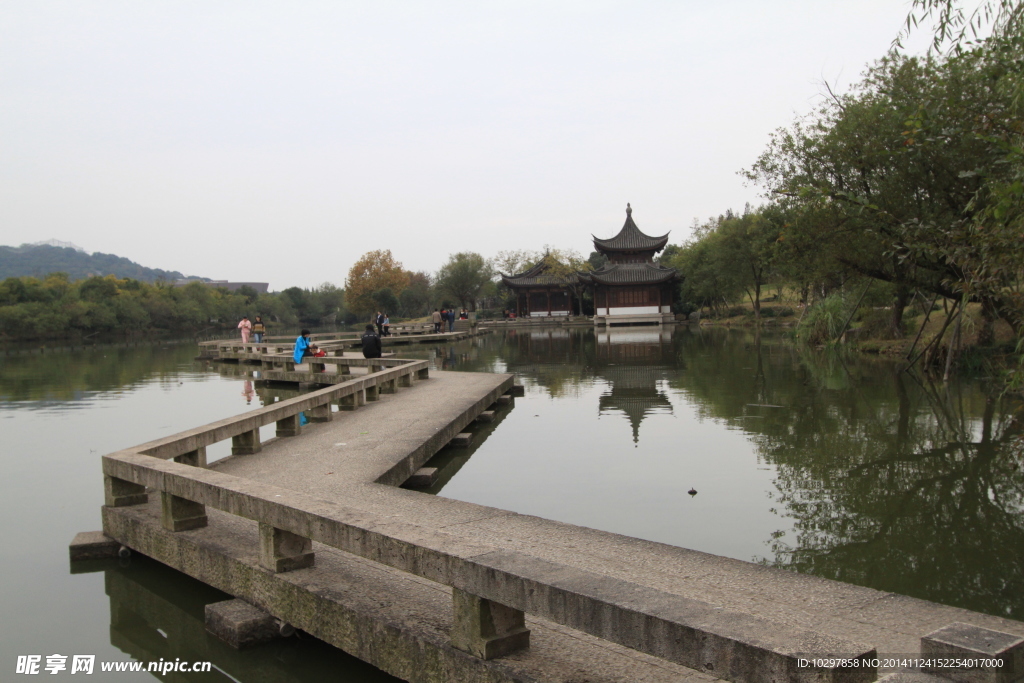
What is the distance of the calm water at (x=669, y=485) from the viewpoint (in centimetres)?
470

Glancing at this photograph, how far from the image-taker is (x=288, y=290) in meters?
100

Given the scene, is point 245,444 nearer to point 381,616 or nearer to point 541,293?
point 381,616

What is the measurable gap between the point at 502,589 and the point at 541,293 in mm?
56185

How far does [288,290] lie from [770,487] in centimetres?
9905

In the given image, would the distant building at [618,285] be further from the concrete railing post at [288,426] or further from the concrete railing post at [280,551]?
the concrete railing post at [280,551]

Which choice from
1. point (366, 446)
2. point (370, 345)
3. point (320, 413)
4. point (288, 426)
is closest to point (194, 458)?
point (366, 446)

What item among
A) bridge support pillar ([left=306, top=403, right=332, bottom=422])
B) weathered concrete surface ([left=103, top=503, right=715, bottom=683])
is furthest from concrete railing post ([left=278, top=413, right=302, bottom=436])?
weathered concrete surface ([left=103, top=503, right=715, bottom=683])

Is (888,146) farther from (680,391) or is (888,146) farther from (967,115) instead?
(680,391)

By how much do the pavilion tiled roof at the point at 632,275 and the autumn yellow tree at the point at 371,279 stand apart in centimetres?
2177

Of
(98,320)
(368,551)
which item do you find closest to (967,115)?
(368,551)

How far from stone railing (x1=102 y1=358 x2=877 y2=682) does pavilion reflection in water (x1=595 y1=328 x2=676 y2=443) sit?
5910 mm

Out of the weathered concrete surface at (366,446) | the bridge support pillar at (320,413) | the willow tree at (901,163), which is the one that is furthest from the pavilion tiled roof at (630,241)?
the bridge support pillar at (320,413)

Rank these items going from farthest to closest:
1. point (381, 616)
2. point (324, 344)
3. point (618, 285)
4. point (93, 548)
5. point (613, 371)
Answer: point (618, 285) < point (324, 344) < point (613, 371) < point (93, 548) < point (381, 616)

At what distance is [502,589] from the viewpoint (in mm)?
2881
